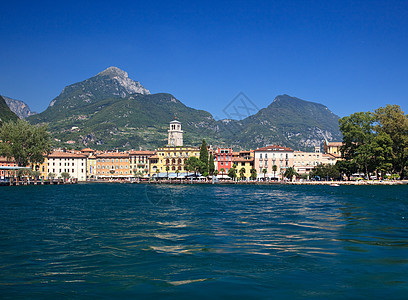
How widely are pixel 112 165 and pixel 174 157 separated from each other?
21.8 metres

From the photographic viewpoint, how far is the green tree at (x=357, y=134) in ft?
247

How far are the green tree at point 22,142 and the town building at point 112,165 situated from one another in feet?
153

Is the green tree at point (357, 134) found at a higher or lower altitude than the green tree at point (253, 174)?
higher

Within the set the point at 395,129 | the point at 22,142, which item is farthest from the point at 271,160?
the point at 22,142

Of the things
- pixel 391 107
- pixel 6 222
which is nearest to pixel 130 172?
pixel 391 107

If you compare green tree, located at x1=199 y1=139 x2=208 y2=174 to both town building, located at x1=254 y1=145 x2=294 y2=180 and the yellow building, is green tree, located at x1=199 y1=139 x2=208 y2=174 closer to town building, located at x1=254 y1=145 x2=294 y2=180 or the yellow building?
the yellow building

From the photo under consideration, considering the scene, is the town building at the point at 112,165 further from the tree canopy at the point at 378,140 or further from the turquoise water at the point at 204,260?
the turquoise water at the point at 204,260

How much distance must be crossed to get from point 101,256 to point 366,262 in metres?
7.64

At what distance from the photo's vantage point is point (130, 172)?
118 meters

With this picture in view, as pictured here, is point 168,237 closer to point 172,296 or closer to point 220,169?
point 172,296

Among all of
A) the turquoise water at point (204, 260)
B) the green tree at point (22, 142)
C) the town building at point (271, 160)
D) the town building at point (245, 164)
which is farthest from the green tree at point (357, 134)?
the turquoise water at point (204, 260)

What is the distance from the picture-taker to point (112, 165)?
119188 millimetres

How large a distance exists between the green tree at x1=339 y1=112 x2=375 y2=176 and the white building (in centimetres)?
7109

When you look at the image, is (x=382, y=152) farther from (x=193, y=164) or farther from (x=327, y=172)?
(x=193, y=164)
